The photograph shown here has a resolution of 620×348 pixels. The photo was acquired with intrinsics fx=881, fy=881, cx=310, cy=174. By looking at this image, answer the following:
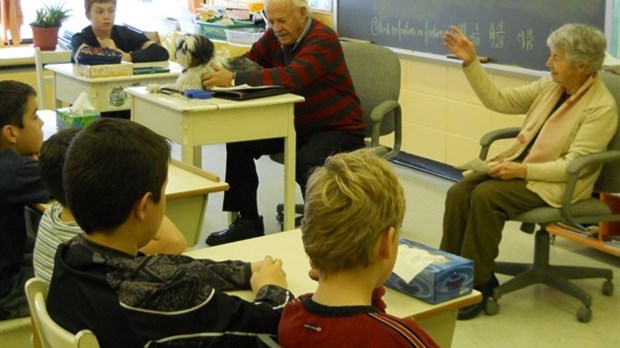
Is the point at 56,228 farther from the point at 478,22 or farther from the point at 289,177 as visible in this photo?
the point at 478,22

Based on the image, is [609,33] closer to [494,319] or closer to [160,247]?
[494,319]

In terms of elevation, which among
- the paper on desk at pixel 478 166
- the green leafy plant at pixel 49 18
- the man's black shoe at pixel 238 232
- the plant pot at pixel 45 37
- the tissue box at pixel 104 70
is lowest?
the man's black shoe at pixel 238 232

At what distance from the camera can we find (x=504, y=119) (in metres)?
4.85

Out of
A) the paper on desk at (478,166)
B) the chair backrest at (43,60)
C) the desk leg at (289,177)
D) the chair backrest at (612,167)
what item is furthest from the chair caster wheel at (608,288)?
the chair backrest at (43,60)

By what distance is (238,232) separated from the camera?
4.33 metres

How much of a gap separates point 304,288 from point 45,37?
4.65 m

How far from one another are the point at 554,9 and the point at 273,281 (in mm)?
3130

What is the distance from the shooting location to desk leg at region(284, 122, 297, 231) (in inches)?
155

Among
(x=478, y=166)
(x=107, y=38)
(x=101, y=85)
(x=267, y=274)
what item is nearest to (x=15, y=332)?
(x=267, y=274)

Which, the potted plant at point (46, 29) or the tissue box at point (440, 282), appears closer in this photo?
the tissue box at point (440, 282)

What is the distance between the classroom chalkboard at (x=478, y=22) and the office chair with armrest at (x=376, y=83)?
78 cm

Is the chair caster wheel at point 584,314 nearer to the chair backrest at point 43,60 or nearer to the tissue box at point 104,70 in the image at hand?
the tissue box at point 104,70

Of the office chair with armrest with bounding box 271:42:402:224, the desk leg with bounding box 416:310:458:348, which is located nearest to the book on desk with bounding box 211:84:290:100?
the office chair with armrest with bounding box 271:42:402:224

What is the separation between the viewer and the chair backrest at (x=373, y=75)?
4.33 meters
